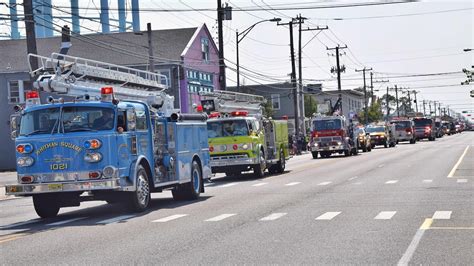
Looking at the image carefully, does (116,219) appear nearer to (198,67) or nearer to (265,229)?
(265,229)

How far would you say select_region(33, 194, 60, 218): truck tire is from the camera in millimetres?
16938

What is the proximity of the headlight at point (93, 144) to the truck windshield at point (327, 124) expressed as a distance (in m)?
34.8

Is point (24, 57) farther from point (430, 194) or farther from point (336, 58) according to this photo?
point (430, 194)

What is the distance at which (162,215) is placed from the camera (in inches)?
650

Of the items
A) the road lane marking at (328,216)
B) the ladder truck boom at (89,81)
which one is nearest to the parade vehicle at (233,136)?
the ladder truck boom at (89,81)

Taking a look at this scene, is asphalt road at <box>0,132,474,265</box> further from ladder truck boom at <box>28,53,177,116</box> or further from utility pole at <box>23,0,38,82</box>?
utility pole at <box>23,0,38,82</box>

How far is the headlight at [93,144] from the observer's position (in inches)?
626

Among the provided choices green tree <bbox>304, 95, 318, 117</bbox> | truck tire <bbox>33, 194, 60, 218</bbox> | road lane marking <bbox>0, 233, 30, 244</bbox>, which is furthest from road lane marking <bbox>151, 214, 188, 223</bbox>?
green tree <bbox>304, 95, 318, 117</bbox>

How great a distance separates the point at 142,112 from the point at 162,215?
2616mm

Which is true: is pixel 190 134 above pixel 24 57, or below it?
below

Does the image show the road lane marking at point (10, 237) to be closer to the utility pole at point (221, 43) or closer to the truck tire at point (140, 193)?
the truck tire at point (140, 193)

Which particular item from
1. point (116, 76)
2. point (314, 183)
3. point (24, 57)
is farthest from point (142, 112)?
point (24, 57)

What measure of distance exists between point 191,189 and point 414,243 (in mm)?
9857

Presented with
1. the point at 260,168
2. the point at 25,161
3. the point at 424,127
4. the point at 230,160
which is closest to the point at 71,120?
the point at 25,161
